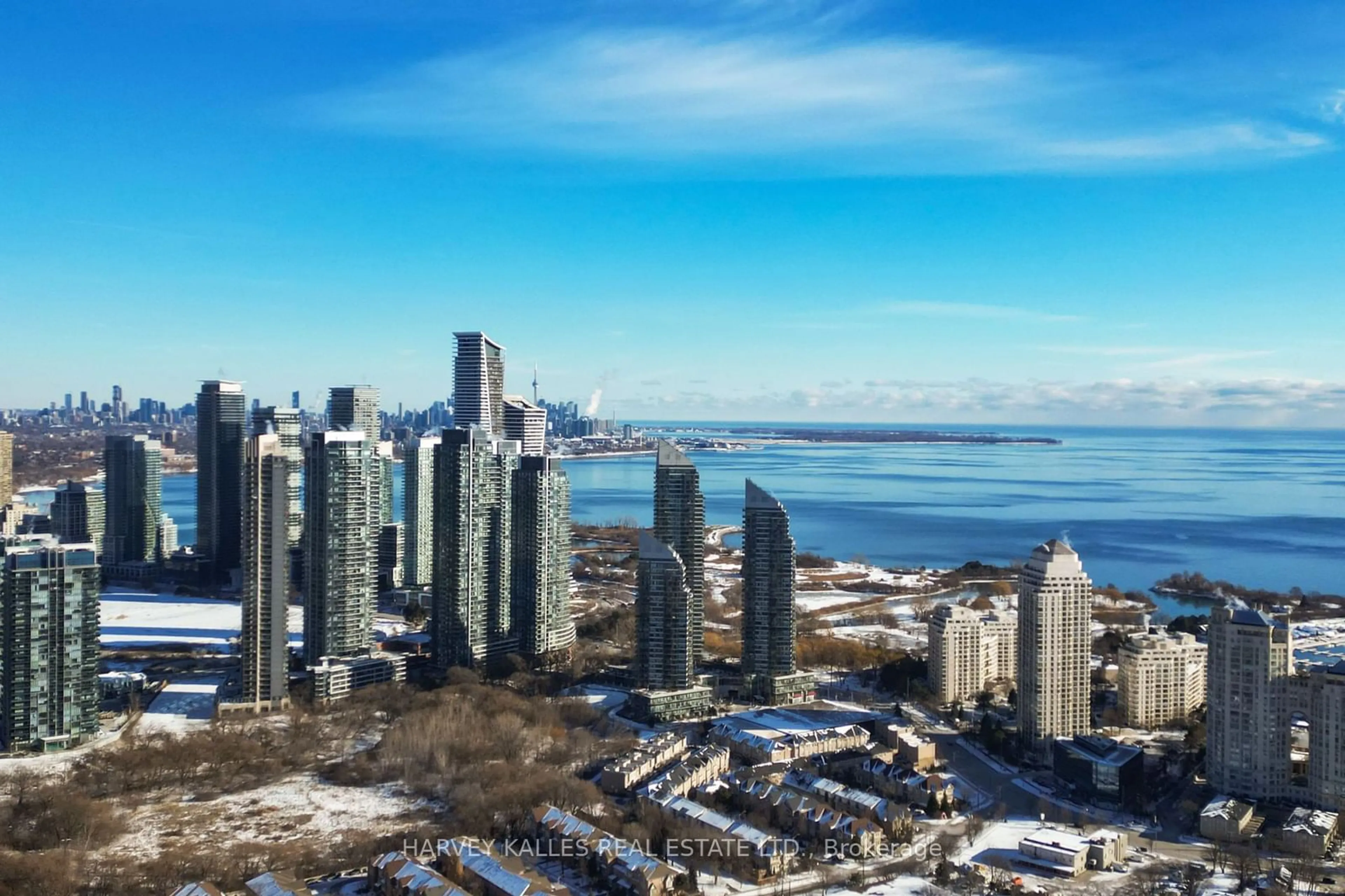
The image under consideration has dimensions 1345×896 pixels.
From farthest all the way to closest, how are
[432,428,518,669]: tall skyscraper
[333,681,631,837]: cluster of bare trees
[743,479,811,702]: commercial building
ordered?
[432,428,518,669]: tall skyscraper
[743,479,811,702]: commercial building
[333,681,631,837]: cluster of bare trees

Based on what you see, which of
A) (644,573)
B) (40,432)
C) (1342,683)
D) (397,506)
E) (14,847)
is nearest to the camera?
(14,847)

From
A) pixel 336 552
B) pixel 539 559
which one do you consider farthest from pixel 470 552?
pixel 336 552

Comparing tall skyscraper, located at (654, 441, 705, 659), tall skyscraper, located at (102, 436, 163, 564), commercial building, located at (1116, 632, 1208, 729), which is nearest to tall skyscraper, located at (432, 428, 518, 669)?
tall skyscraper, located at (654, 441, 705, 659)

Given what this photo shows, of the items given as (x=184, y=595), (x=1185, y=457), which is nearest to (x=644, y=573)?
(x=184, y=595)

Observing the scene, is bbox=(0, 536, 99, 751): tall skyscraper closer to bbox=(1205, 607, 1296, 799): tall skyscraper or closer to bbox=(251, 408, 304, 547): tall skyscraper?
bbox=(251, 408, 304, 547): tall skyscraper

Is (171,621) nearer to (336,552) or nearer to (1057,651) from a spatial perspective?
(336,552)

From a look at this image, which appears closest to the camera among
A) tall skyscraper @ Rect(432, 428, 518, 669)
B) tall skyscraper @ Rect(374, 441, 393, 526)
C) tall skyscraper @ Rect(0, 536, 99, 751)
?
tall skyscraper @ Rect(0, 536, 99, 751)

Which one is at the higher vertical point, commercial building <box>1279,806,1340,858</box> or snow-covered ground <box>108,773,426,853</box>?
commercial building <box>1279,806,1340,858</box>

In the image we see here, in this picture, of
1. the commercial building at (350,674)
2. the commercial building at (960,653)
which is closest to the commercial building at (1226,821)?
the commercial building at (960,653)

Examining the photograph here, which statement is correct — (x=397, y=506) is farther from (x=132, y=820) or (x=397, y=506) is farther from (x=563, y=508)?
(x=132, y=820)
